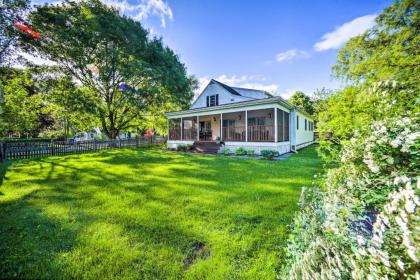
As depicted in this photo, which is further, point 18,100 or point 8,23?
point 18,100

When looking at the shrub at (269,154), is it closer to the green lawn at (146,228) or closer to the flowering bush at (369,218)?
the green lawn at (146,228)

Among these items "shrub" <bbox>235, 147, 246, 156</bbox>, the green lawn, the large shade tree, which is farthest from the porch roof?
the green lawn

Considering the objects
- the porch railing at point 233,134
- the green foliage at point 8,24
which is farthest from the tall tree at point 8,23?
the porch railing at point 233,134

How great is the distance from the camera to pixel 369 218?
1319 mm

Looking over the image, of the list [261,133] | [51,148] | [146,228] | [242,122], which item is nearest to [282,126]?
[261,133]

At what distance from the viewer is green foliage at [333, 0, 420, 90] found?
25.1 ft

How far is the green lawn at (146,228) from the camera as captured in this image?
7.07 feet

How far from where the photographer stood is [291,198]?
13.8ft

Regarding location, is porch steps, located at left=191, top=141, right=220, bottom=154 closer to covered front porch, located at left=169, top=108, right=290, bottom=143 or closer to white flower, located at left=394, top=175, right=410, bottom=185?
covered front porch, located at left=169, top=108, right=290, bottom=143

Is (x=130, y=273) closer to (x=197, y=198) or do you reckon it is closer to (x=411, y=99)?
(x=197, y=198)

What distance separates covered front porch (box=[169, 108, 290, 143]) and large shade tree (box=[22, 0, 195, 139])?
3651 millimetres

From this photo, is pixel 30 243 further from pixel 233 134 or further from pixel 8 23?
pixel 8 23

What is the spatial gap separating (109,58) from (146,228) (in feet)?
53.3

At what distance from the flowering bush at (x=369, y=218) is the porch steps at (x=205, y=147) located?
11.0 meters
